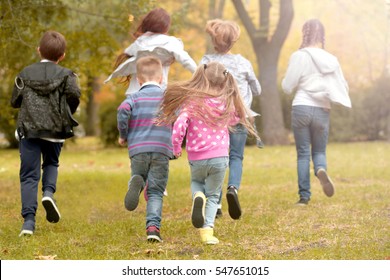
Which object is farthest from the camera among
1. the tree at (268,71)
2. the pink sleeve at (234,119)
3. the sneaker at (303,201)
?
the tree at (268,71)

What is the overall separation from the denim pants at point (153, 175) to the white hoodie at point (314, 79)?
8.42 ft

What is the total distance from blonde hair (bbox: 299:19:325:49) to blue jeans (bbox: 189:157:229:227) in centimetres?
270

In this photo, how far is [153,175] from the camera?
21.4 ft

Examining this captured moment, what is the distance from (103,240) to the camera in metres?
6.74

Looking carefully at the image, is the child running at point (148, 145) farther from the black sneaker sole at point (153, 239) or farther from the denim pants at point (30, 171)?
the denim pants at point (30, 171)

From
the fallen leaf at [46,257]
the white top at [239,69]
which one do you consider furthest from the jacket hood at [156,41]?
the fallen leaf at [46,257]

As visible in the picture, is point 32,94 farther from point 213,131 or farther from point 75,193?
point 75,193

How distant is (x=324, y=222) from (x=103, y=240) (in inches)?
86.3

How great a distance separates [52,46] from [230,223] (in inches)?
93.8

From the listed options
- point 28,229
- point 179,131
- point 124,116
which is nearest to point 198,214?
point 179,131

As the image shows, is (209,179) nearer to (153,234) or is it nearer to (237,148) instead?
(153,234)

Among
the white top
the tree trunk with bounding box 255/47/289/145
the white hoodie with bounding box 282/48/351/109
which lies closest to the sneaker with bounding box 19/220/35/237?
the white top

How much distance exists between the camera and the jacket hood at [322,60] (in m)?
8.58

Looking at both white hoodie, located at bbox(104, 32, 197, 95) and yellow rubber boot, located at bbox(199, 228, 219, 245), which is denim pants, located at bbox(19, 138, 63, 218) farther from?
yellow rubber boot, located at bbox(199, 228, 219, 245)
